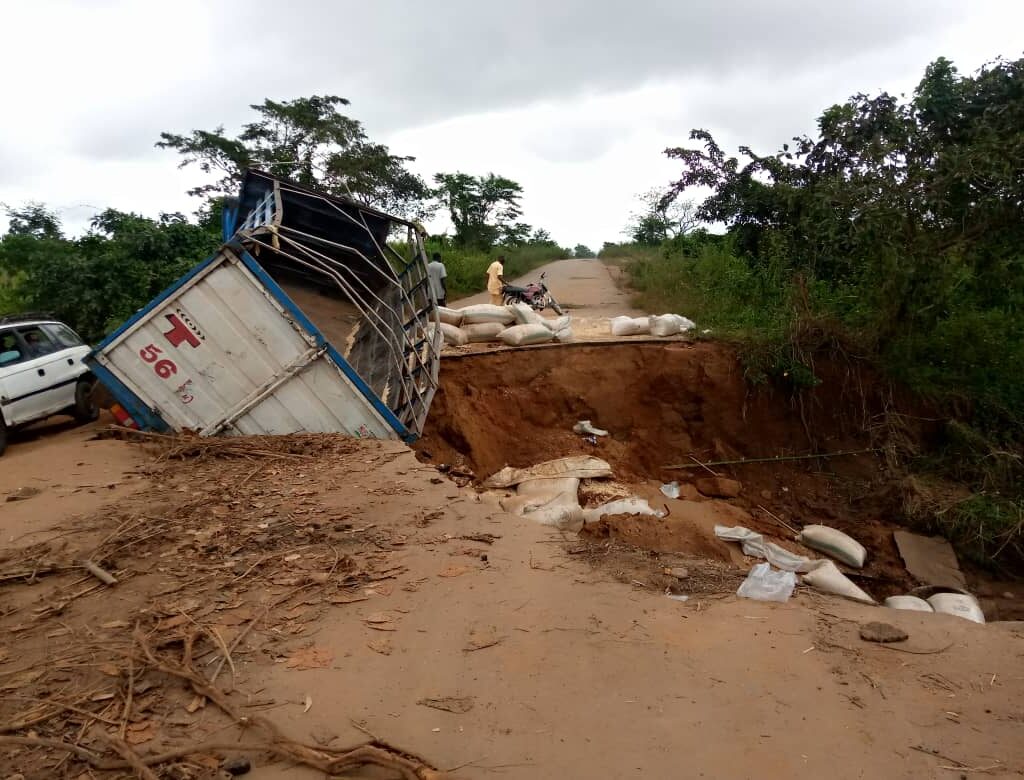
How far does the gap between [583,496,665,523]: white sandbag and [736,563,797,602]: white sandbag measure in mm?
1763

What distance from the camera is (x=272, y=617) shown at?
114 inches

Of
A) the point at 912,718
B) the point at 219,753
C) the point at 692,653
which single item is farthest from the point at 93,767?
the point at 912,718

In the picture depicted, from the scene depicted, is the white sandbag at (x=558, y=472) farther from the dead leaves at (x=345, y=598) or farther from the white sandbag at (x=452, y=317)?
the white sandbag at (x=452, y=317)

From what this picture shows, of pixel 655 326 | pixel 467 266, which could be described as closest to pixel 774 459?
pixel 655 326

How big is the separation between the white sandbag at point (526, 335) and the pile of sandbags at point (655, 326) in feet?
3.36

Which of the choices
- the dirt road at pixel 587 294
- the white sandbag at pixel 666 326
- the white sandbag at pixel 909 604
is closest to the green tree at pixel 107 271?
the white sandbag at pixel 666 326

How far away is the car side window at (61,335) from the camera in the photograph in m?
7.19

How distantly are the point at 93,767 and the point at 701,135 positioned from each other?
965 cm

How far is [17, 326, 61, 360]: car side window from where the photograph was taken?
679 centimetres

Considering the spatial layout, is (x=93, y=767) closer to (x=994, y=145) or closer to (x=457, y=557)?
(x=457, y=557)

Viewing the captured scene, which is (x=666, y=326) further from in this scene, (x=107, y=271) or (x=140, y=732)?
(x=107, y=271)

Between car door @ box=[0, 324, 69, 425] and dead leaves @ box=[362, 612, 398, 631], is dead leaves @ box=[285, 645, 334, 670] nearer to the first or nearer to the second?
dead leaves @ box=[362, 612, 398, 631]

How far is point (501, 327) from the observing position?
28.2 ft

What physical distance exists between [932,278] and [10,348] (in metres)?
9.23
